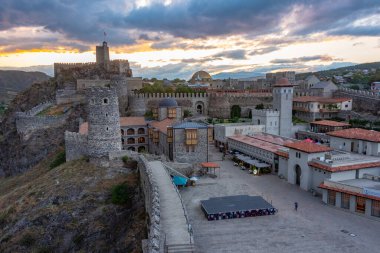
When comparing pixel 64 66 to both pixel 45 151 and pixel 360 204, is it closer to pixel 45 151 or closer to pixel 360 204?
pixel 45 151

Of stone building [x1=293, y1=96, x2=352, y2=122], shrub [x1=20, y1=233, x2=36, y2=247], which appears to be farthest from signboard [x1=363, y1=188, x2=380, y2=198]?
stone building [x1=293, y1=96, x2=352, y2=122]

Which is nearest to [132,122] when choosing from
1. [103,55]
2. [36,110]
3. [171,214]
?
[36,110]

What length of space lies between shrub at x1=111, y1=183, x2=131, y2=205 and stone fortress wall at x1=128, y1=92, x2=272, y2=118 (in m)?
29.0

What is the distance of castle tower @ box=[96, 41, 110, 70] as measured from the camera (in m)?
68.6

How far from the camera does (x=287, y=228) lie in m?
18.7

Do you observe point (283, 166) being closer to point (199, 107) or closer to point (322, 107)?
point (322, 107)

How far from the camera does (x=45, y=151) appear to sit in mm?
44719

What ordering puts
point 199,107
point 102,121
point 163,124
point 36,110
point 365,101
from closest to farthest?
point 102,121 → point 163,124 → point 36,110 → point 365,101 → point 199,107

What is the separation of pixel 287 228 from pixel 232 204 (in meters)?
3.84

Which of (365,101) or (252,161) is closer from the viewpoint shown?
(252,161)

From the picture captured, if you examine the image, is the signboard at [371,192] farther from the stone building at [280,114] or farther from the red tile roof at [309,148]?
the stone building at [280,114]

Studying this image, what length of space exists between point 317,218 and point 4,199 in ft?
81.0

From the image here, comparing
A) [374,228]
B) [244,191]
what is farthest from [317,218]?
[244,191]

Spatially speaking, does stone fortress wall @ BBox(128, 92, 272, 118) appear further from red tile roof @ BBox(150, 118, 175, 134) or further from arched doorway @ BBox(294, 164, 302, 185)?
arched doorway @ BBox(294, 164, 302, 185)
